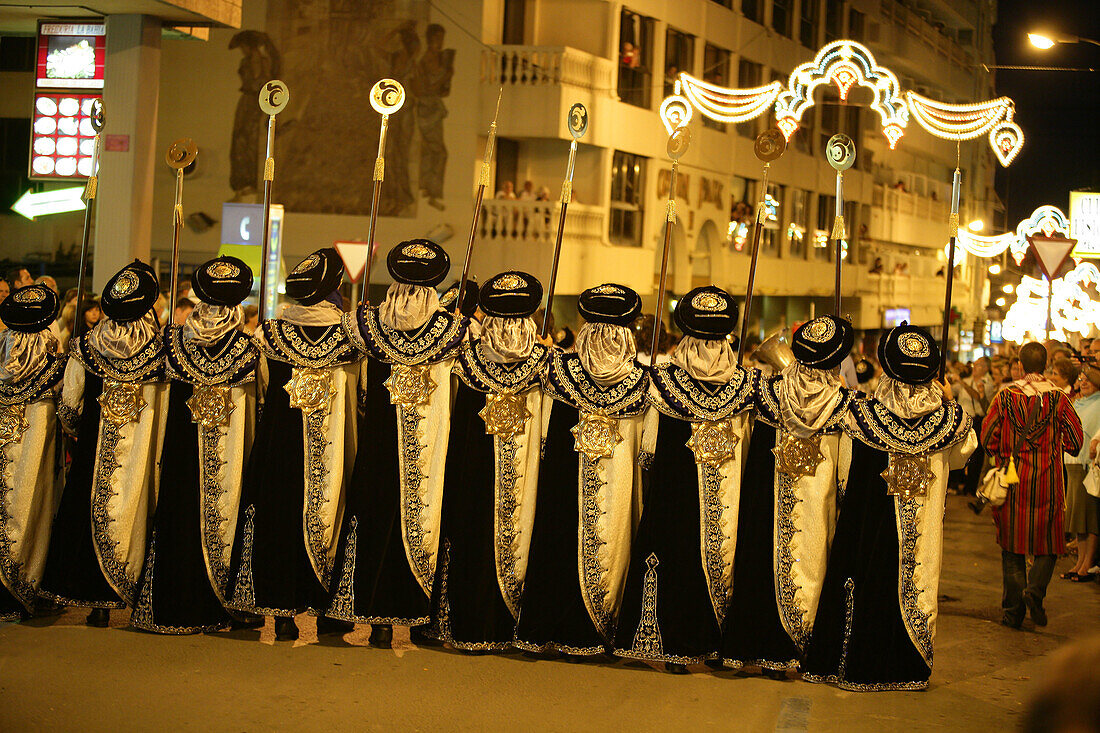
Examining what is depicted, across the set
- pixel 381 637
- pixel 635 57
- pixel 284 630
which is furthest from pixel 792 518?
pixel 635 57

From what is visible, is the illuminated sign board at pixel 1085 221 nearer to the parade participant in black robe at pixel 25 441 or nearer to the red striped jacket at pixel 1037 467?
the red striped jacket at pixel 1037 467

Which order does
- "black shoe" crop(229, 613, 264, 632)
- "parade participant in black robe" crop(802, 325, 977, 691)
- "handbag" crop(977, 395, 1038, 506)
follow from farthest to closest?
"handbag" crop(977, 395, 1038, 506)
"black shoe" crop(229, 613, 264, 632)
"parade participant in black robe" crop(802, 325, 977, 691)

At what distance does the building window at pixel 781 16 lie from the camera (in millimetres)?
31117

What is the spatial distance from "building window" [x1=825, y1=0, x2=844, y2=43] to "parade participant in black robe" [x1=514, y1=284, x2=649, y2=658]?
2961cm

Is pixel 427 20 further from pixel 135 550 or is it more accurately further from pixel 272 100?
pixel 135 550

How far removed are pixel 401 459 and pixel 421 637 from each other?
1062mm

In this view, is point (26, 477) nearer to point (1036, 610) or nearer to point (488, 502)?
point (488, 502)

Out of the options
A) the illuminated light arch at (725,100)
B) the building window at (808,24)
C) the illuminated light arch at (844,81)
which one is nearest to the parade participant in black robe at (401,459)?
the illuminated light arch at (844,81)

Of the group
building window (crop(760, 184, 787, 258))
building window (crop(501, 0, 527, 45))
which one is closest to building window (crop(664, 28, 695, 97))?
building window (crop(501, 0, 527, 45))

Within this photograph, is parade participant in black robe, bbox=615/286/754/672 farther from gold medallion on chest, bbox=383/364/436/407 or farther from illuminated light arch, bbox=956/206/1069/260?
illuminated light arch, bbox=956/206/1069/260

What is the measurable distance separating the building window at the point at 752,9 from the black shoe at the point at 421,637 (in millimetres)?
24433

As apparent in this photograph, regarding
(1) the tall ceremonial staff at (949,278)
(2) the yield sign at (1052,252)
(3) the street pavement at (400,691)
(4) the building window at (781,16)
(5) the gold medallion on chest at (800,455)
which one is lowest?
(3) the street pavement at (400,691)

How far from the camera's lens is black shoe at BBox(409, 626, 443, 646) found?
280 inches

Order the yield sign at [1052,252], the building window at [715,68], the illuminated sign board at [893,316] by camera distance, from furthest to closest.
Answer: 1. the illuminated sign board at [893,316]
2. the building window at [715,68]
3. the yield sign at [1052,252]
